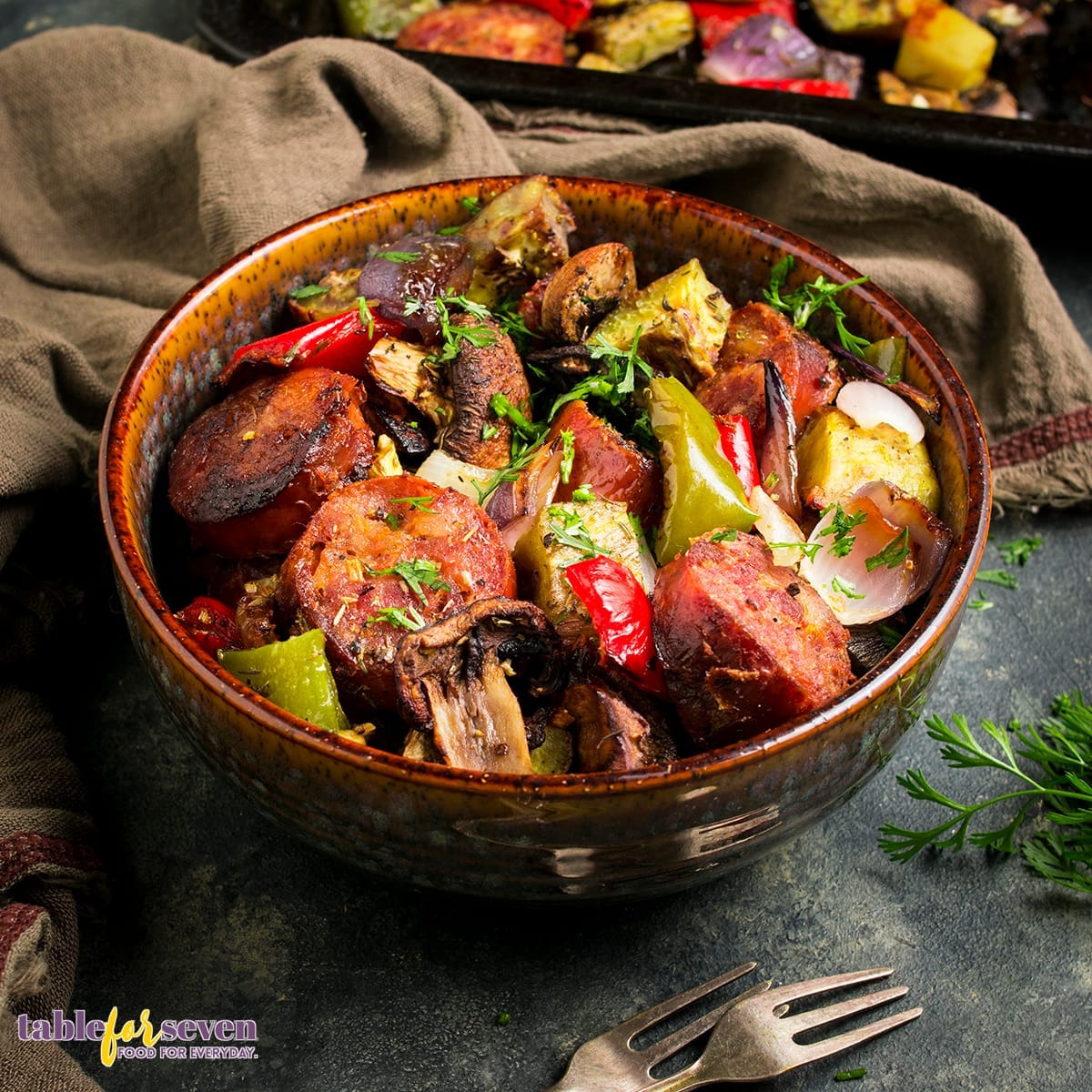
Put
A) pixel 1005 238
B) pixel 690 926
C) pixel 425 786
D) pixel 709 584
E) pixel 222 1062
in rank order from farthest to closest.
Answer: pixel 1005 238 → pixel 690 926 → pixel 222 1062 → pixel 709 584 → pixel 425 786

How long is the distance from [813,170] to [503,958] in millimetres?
2216

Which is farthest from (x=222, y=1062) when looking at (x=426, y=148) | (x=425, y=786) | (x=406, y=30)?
(x=406, y=30)

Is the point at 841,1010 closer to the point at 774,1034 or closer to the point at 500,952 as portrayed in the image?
the point at 774,1034

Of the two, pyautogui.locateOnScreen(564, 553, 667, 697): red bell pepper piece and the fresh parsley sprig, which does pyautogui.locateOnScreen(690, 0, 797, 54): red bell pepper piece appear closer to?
the fresh parsley sprig

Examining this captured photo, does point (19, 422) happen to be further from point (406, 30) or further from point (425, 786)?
point (406, 30)

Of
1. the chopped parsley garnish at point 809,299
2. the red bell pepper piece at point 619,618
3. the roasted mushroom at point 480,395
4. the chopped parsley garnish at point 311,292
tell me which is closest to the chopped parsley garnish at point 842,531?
the red bell pepper piece at point 619,618

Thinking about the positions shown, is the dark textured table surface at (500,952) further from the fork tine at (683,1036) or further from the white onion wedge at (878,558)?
the white onion wedge at (878,558)

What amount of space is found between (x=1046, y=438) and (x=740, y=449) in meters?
1.37

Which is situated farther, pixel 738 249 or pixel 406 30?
pixel 406 30

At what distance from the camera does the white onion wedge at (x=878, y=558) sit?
7.05 feet

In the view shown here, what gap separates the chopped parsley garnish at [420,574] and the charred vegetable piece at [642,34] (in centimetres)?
297

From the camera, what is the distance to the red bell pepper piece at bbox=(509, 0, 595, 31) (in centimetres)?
453

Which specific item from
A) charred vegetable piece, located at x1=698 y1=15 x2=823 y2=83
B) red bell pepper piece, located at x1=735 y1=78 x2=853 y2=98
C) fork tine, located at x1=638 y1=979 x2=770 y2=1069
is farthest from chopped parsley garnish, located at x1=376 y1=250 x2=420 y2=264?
charred vegetable piece, located at x1=698 y1=15 x2=823 y2=83

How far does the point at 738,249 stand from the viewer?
267 cm
